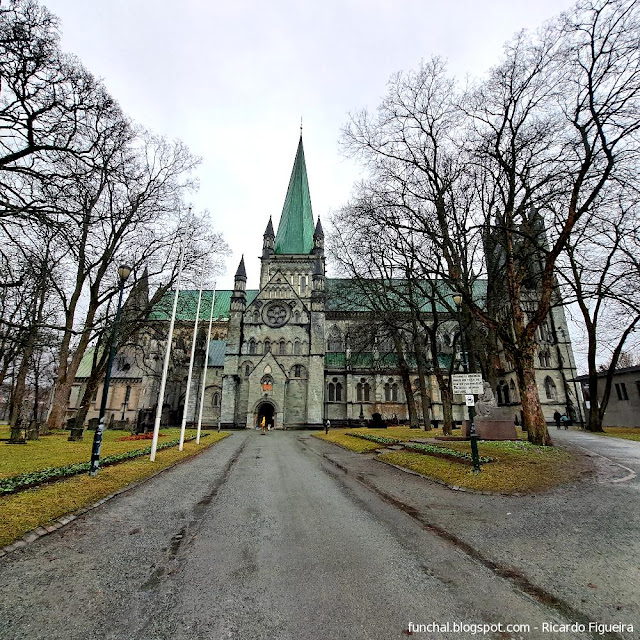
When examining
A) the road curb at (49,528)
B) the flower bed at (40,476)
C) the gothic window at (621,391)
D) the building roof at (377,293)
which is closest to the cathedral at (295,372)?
the gothic window at (621,391)

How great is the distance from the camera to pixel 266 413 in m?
39.8

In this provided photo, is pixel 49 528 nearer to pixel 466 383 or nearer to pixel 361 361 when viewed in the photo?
pixel 466 383

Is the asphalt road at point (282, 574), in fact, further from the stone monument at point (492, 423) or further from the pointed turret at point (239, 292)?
the pointed turret at point (239, 292)

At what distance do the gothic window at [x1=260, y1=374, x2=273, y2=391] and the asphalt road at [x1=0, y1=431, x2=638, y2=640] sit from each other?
32.0 m

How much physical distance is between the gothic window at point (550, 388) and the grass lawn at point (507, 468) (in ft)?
102

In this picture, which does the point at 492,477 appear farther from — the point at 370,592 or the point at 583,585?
the point at 370,592

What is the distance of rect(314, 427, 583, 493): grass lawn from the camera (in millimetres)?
8320

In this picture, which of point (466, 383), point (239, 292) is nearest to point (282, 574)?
point (466, 383)

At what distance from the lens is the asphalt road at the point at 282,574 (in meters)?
2.97

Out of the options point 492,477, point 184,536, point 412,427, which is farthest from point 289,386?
point 184,536

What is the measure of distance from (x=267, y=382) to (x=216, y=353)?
39.4 feet

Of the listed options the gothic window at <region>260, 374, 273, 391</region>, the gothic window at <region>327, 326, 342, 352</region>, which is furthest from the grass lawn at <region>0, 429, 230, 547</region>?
the gothic window at <region>327, 326, 342, 352</region>

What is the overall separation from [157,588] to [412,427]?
25315 millimetres

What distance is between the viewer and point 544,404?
37812mm
